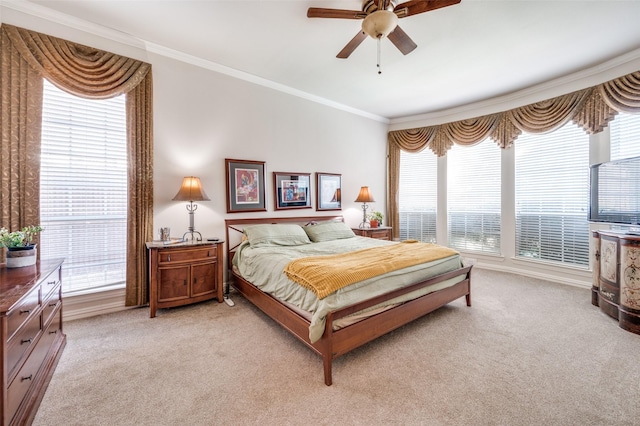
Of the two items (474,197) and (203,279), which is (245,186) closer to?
(203,279)

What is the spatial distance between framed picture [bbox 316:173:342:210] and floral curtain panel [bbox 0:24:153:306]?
2.63 m

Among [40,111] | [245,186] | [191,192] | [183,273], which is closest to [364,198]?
[245,186]

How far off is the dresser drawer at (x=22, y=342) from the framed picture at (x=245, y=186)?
2.33m

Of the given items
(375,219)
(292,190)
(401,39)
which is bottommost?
(375,219)

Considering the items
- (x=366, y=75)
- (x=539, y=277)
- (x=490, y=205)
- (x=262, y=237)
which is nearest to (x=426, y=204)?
(x=490, y=205)

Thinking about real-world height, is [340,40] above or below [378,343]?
above

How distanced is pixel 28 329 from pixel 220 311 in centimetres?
169

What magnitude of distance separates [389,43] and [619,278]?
11.6ft

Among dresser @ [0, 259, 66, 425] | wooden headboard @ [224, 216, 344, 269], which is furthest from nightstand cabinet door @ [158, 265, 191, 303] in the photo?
dresser @ [0, 259, 66, 425]

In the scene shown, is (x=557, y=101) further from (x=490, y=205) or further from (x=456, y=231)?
(x=456, y=231)

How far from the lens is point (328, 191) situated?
4980 mm

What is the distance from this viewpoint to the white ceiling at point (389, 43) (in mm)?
2545

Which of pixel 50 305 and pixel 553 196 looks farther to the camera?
pixel 553 196

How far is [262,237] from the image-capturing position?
3.47 m
